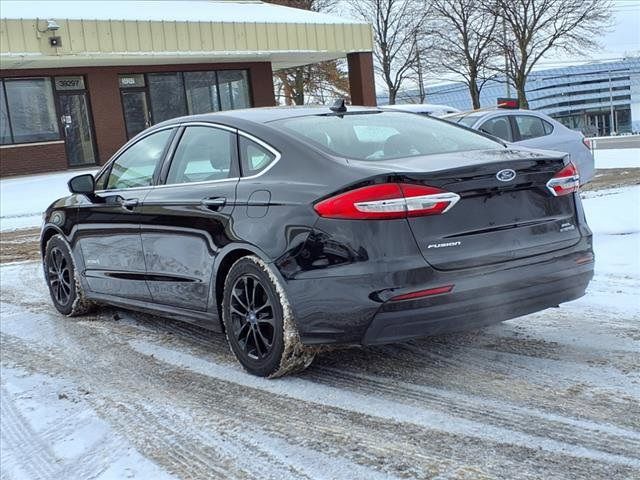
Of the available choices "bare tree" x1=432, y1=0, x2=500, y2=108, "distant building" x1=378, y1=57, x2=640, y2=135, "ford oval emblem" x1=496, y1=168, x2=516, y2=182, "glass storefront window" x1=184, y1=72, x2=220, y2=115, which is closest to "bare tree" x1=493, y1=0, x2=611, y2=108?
"bare tree" x1=432, y1=0, x2=500, y2=108

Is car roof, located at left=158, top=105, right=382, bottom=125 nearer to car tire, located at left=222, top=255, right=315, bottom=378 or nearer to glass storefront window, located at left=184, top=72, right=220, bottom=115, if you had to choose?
car tire, located at left=222, top=255, right=315, bottom=378

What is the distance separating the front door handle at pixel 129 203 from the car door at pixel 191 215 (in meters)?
0.14

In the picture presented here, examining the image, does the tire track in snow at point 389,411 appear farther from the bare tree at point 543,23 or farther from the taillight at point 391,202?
the bare tree at point 543,23

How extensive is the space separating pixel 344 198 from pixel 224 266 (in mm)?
1018

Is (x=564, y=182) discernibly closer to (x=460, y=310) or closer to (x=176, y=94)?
(x=460, y=310)

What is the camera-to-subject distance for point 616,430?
10.1 ft

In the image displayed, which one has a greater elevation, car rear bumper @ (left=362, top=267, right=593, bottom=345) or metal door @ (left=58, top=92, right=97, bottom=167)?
metal door @ (left=58, top=92, right=97, bottom=167)

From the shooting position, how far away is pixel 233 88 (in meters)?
24.8

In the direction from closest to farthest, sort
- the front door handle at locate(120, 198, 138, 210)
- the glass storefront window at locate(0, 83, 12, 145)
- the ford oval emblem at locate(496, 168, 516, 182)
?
the ford oval emblem at locate(496, 168, 516, 182) < the front door handle at locate(120, 198, 138, 210) < the glass storefront window at locate(0, 83, 12, 145)

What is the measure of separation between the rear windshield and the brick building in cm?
1579

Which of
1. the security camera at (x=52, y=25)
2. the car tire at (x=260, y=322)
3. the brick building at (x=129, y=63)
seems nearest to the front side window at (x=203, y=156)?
the car tire at (x=260, y=322)

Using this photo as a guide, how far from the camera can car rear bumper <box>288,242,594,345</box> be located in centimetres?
349

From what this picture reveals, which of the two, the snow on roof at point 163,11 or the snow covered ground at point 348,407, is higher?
the snow on roof at point 163,11

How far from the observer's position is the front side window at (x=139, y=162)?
4996mm
